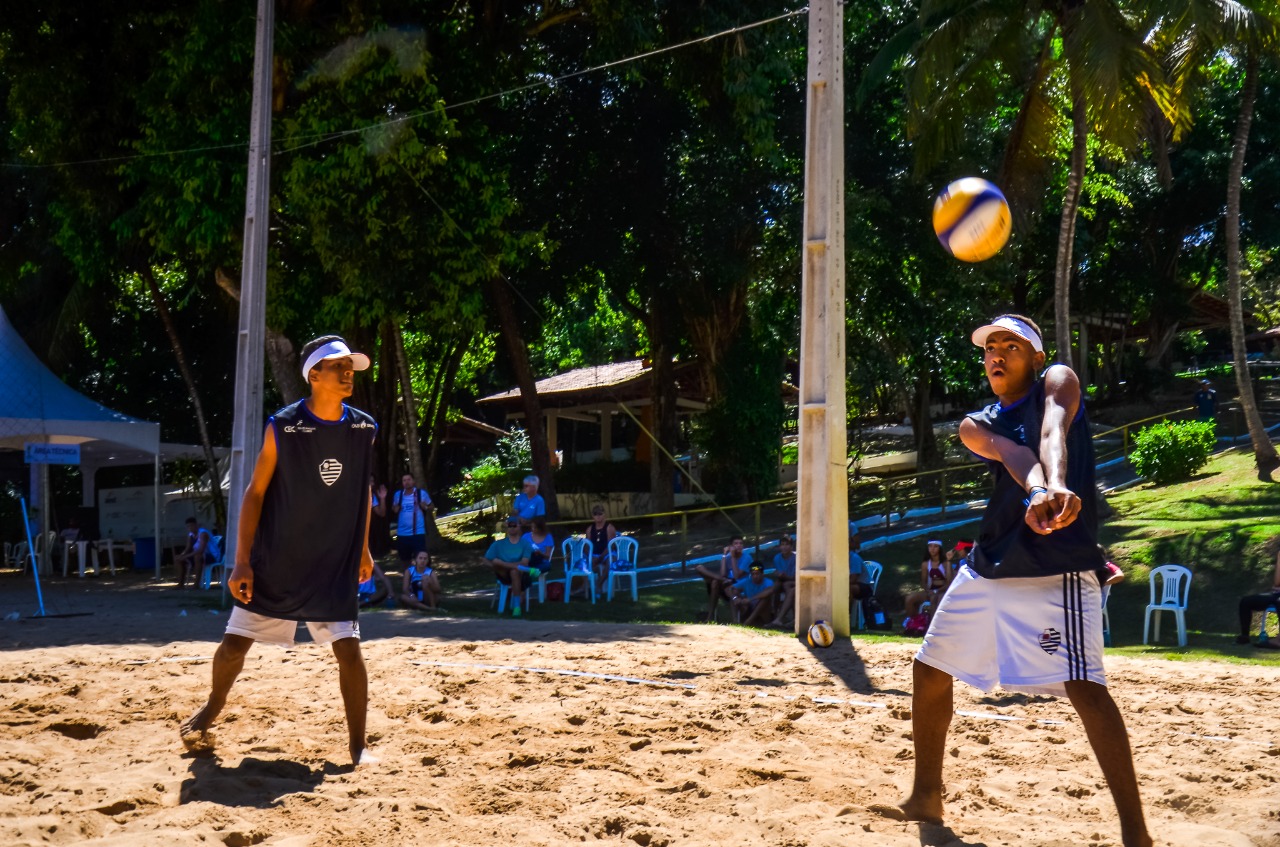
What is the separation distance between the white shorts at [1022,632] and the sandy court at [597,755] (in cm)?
60

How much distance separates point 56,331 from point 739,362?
537 inches

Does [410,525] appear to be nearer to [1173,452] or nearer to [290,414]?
[290,414]

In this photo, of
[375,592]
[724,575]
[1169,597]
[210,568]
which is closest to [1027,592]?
[1169,597]

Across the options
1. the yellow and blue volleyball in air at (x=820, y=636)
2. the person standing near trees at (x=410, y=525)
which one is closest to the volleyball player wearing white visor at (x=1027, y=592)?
the yellow and blue volleyball in air at (x=820, y=636)

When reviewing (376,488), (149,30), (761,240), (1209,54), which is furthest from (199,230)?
(1209,54)

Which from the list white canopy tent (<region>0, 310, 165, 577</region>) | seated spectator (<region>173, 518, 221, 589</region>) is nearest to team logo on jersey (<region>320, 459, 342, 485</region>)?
white canopy tent (<region>0, 310, 165, 577</region>)

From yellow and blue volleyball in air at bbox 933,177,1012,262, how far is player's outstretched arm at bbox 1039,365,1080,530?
2.64 m

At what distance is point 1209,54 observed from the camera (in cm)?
1820

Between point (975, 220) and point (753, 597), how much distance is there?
25.0 ft

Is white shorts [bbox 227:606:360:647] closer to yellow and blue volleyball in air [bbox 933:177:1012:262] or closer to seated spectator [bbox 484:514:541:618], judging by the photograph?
yellow and blue volleyball in air [bbox 933:177:1012:262]

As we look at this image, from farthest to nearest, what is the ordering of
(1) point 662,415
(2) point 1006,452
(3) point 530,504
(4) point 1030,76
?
(1) point 662,415
(4) point 1030,76
(3) point 530,504
(2) point 1006,452

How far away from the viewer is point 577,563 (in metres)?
16.6

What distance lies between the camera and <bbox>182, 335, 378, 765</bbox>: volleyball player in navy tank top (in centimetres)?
540

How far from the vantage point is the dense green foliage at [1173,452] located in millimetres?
22594
